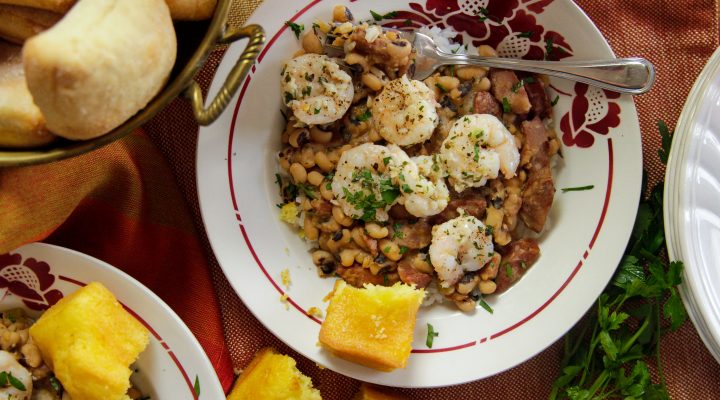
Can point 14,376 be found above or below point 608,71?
below

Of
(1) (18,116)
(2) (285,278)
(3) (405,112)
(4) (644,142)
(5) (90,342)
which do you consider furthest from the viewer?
(4) (644,142)

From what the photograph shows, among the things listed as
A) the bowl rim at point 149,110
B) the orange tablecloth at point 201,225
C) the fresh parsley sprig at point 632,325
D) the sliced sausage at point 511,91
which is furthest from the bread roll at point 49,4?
the fresh parsley sprig at point 632,325

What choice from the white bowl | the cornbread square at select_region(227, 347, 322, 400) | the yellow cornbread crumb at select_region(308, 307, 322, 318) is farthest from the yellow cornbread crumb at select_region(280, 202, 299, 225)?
the cornbread square at select_region(227, 347, 322, 400)

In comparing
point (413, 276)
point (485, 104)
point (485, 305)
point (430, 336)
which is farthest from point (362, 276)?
point (485, 104)

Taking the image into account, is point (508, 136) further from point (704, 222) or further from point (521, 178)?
point (704, 222)

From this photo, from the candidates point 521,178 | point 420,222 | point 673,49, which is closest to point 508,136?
point 521,178

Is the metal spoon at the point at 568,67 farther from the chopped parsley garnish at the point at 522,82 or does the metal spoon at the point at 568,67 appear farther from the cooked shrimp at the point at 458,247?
the cooked shrimp at the point at 458,247

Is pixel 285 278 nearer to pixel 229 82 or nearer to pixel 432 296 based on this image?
pixel 432 296
